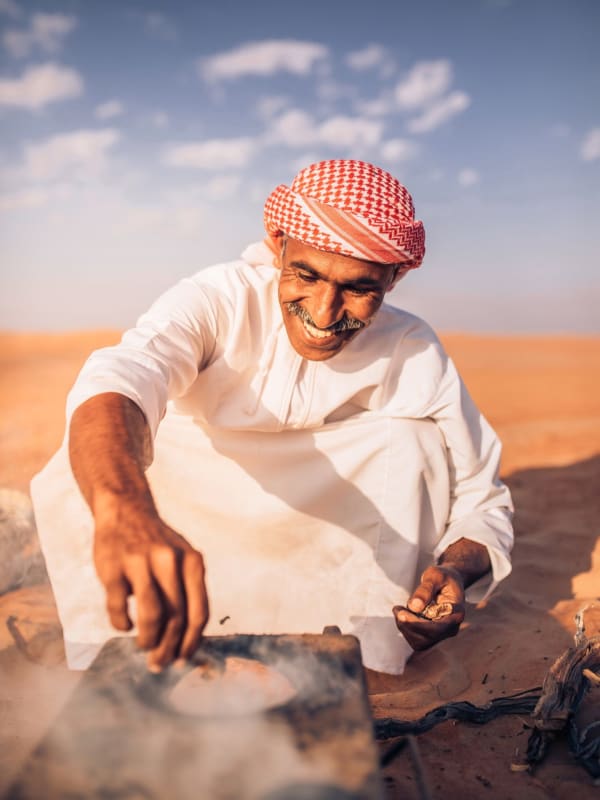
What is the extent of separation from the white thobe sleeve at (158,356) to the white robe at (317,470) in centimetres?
11

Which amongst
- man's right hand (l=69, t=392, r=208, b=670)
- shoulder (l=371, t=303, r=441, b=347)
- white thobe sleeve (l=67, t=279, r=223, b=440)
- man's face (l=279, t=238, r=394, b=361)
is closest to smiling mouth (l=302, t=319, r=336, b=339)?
man's face (l=279, t=238, r=394, b=361)

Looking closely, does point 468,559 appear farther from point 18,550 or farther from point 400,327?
point 18,550

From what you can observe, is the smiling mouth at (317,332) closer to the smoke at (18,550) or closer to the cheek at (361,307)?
the cheek at (361,307)

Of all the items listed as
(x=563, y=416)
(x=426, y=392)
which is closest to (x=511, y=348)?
(x=563, y=416)

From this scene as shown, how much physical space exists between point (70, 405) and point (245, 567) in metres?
1.41

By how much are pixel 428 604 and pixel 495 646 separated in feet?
2.96

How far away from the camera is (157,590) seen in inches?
57.4

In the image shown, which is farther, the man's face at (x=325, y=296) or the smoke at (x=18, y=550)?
the smoke at (x=18, y=550)

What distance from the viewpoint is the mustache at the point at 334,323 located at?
282cm

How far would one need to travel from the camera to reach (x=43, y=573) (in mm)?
3938

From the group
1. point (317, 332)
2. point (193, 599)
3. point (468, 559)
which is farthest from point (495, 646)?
point (193, 599)

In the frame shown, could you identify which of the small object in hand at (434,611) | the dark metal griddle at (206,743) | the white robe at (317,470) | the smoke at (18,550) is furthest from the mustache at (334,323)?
the smoke at (18,550)

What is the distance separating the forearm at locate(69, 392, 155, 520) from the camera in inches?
65.9

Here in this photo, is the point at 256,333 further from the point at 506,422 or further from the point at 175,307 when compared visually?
the point at 506,422
